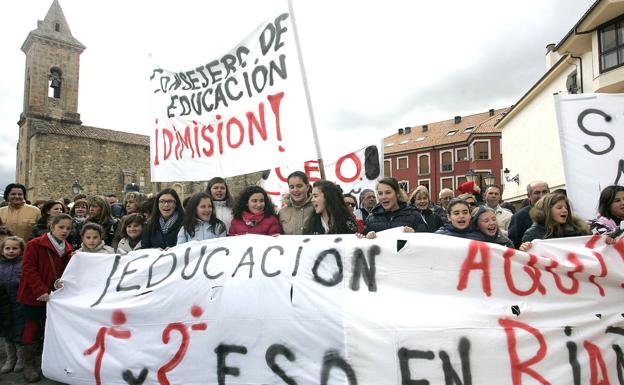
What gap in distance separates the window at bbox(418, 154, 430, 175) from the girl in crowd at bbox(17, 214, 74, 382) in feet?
139

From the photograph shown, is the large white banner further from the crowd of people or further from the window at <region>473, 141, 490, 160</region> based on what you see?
the window at <region>473, 141, 490, 160</region>

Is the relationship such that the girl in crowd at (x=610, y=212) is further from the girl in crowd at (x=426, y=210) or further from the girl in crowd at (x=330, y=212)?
the girl in crowd at (x=330, y=212)

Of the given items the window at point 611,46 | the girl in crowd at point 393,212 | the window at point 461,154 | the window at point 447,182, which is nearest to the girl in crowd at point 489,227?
the girl in crowd at point 393,212

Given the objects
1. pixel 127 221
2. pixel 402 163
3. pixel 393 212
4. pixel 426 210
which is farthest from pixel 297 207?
pixel 402 163

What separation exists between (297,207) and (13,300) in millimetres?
2858

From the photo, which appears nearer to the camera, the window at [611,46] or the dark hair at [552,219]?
the dark hair at [552,219]

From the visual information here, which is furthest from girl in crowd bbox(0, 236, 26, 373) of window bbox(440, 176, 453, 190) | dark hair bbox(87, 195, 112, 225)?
window bbox(440, 176, 453, 190)

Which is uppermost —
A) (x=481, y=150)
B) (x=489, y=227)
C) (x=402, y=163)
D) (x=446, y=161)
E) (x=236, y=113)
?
(x=402, y=163)

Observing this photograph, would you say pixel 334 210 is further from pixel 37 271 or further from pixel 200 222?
pixel 37 271

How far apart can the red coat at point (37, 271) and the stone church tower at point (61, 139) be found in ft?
92.5

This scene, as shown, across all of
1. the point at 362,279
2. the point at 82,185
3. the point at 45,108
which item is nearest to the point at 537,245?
the point at 362,279

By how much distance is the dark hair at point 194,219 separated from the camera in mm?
3825

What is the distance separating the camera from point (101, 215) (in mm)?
4887

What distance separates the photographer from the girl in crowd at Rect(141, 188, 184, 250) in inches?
156
